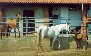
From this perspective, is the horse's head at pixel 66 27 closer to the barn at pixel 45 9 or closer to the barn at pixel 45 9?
the barn at pixel 45 9

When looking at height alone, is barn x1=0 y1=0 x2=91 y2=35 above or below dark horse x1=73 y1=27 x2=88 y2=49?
above

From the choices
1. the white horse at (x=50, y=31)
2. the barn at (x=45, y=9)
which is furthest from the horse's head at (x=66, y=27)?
the barn at (x=45, y=9)

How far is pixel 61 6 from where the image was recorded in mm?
27188

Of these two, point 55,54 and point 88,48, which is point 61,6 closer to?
point 88,48

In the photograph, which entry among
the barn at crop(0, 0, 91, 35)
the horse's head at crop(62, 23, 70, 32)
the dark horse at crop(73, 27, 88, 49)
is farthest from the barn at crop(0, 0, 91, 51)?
the horse's head at crop(62, 23, 70, 32)

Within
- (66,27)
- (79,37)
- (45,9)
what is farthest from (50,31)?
(45,9)

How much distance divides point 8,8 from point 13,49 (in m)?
8.97

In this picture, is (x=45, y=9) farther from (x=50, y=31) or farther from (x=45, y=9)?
(x=50, y=31)

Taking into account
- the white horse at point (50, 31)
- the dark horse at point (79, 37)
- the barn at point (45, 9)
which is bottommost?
the dark horse at point (79, 37)

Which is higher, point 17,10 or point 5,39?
point 17,10

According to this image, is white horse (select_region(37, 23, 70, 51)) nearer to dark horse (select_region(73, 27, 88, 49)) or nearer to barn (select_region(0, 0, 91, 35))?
dark horse (select_region(73, 27, 88, 49))

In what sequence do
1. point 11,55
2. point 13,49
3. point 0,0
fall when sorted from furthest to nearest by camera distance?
point 0,0 → point 13,49 → point 11,55

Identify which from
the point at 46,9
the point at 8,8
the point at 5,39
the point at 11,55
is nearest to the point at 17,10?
the point at 8,8

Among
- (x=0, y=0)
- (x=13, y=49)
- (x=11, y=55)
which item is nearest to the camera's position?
(x=11, y=55)
